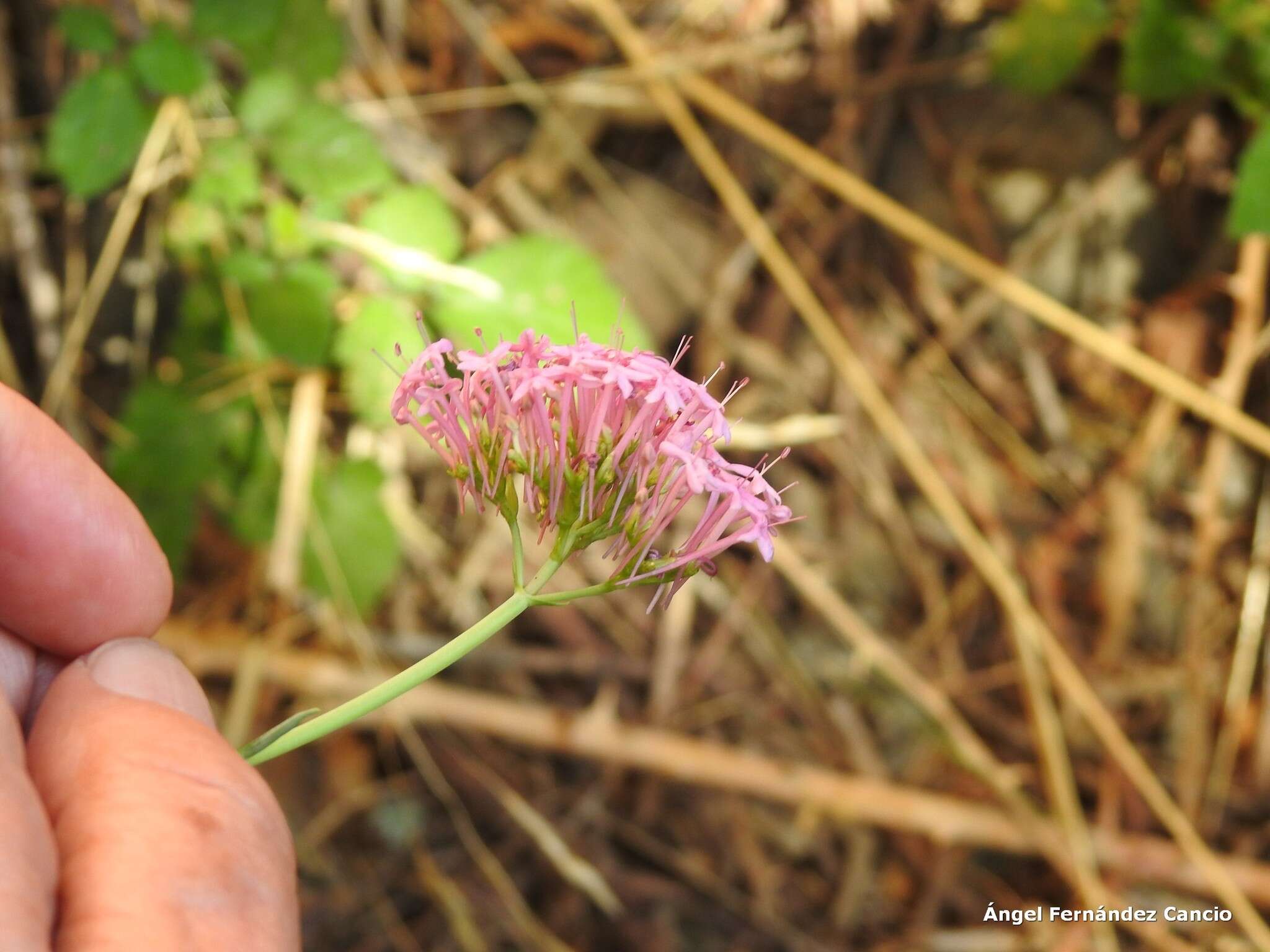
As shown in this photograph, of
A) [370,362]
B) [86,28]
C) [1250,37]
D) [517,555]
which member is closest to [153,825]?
[517,555]

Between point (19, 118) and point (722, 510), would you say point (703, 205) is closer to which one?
point (19, 118)

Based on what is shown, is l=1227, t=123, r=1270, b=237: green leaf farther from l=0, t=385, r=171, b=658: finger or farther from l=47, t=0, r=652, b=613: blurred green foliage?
l=0, t=385, r=171, b=658: finger

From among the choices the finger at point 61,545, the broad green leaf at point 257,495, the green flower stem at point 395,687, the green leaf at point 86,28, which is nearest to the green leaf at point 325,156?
the green leaf at point 86,28

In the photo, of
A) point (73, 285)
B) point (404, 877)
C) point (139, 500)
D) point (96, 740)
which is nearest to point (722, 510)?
point (96, 740)

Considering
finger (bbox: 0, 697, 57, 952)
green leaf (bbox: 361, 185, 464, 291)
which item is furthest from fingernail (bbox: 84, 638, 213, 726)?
green leaf (bbox: 361, 185, 464, 291)

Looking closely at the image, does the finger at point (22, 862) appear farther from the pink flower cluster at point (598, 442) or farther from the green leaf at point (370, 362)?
the green leaf at point (370, 362)

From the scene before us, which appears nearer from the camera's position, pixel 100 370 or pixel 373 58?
pixel 100 370
